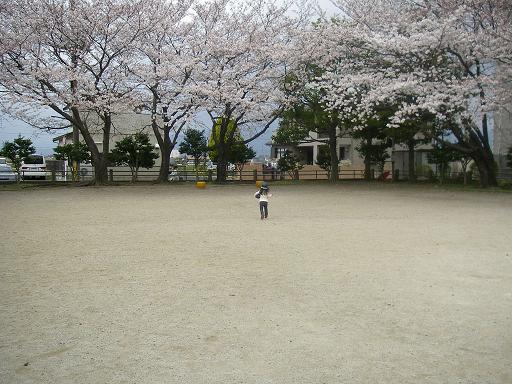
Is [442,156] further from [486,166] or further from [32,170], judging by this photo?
[32,170]

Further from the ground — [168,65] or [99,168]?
[168,65]

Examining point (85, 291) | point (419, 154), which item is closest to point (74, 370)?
point (85, 291)

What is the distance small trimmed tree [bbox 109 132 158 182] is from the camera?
2552cm

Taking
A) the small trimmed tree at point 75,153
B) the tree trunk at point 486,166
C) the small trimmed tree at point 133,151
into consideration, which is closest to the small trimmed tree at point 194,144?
the small trimmed tree at point 133,151

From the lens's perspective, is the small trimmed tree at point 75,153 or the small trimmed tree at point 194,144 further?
the small trimmed tree at point 194,144

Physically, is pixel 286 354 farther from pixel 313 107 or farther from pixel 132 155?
pixel 132 155

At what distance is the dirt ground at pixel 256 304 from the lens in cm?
311

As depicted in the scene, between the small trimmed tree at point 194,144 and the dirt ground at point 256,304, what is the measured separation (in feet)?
69.8

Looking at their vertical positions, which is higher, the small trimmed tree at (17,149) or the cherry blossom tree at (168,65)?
the cherry blossom tree at (168,65)

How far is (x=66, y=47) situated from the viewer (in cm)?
2062

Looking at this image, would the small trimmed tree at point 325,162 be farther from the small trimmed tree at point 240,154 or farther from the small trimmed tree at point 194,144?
the small trimmed tree at point 194,144

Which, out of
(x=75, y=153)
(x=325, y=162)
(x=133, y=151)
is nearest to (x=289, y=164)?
(x=325, y=162)

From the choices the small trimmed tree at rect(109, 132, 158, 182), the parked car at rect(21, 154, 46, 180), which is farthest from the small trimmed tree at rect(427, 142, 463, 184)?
the parked car at rect(21, 154, 46, 180)

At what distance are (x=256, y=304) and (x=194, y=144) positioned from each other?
1045 inches
